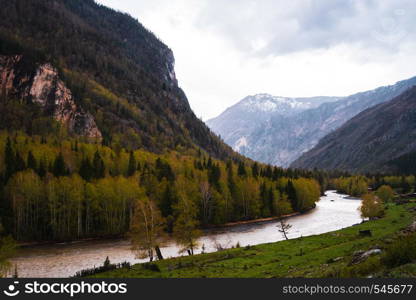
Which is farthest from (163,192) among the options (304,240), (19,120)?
(19,120)

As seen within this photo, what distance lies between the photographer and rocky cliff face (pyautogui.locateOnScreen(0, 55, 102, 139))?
184000 millimetres

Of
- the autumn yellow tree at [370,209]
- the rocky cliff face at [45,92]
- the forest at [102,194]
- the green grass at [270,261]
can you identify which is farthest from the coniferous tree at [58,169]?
the rocky cliff face at [45,92]

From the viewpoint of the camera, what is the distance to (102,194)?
3556 inches

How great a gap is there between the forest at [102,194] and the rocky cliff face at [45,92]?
61418 millimetres

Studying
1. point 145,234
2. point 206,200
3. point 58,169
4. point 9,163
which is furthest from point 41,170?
point 145,234

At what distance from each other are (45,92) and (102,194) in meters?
127

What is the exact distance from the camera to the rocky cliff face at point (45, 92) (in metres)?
184

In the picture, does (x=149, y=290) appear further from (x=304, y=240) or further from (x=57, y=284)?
(x=304, y=240)

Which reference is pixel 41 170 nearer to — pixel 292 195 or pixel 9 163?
pixel 9 163

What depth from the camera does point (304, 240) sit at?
5678 centimetres

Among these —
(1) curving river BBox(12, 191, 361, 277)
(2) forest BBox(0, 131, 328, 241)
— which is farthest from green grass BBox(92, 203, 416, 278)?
(2) forest BBox(0, 131, 328, 241)

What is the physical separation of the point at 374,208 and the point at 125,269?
65.8 meters

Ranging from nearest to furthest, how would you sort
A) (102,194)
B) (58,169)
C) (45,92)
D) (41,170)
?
(102,194) < (41,170) < (58,169) < (45,92)

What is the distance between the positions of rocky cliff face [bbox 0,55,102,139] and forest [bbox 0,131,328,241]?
61418mm
